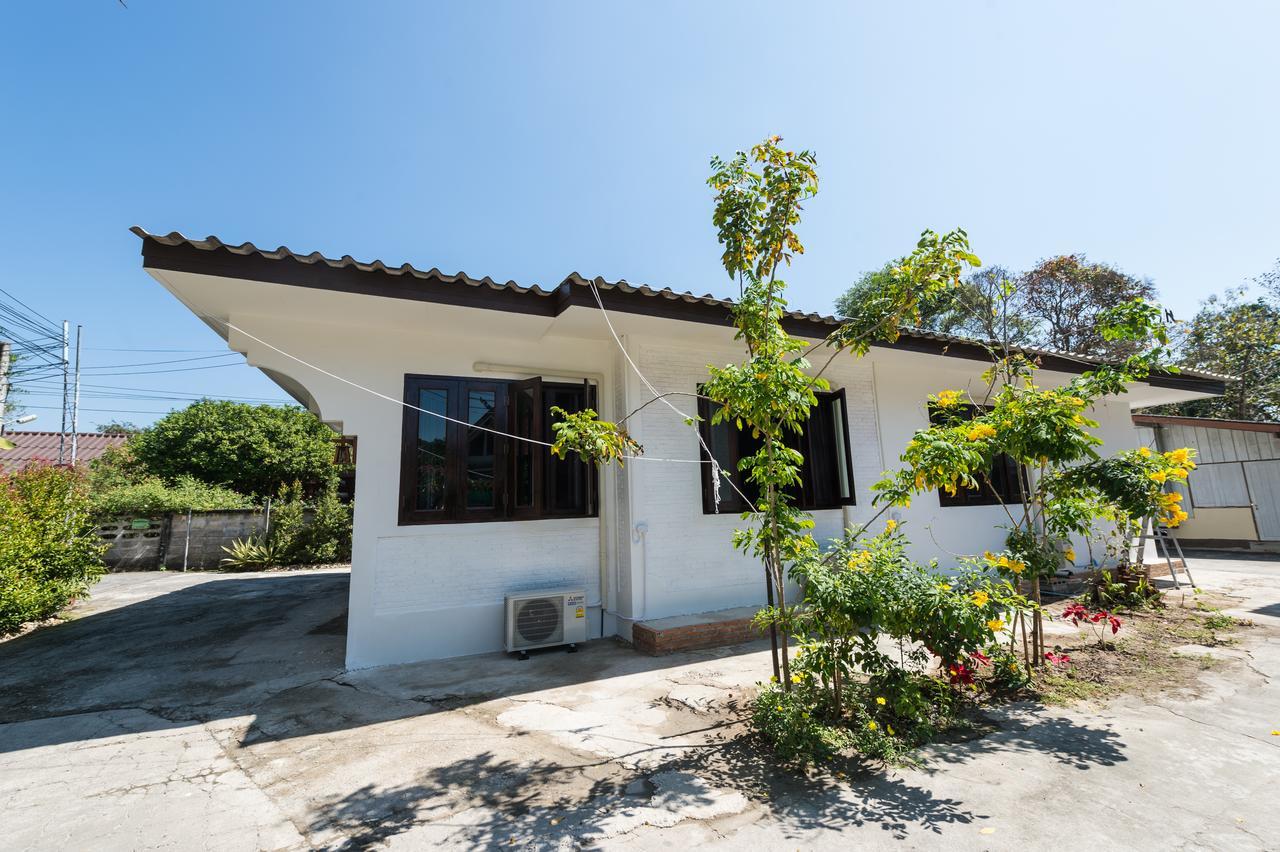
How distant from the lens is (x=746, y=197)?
337cm

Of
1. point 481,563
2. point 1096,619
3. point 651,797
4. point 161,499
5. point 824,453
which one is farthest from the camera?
point 161,499

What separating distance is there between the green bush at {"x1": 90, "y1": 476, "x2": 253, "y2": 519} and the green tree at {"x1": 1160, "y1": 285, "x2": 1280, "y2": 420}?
28.9 metres

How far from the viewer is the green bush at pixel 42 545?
5965 millimetres

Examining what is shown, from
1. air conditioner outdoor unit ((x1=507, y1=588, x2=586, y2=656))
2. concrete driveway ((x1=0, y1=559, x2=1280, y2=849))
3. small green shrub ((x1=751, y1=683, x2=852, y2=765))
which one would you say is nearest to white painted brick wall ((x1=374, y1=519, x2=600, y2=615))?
air conditioner outdoor unit ((x1=507, y1=588, x2=586, y2=656))

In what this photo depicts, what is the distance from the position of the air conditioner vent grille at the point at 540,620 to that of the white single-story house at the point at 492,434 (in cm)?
32

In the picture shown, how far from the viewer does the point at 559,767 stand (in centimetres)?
275

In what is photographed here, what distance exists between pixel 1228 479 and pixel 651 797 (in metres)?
16.4

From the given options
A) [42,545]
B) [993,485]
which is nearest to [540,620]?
[993,485]

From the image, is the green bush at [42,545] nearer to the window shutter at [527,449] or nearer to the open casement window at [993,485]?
the window shutter at [527,449]

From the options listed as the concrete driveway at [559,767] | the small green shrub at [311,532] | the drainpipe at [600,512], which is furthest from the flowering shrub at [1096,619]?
the small green shrub at [311,532]

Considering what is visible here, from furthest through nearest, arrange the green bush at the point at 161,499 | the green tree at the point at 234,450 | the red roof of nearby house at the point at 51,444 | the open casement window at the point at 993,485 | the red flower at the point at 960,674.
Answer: the red roof of nearby house at the point at 51,444 → the green tree at the point at 234,450 → the green bush at the point at 161,499 → the open casement window at the point at 993,485 → the red flower at the point at 960,674

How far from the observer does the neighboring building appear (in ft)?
35.8

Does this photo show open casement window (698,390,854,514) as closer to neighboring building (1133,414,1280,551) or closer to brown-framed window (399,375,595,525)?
brown-framed window (399,375,595,525)

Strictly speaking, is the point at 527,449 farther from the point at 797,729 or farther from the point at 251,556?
the point at 251,556
